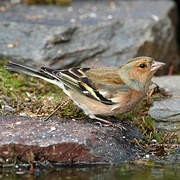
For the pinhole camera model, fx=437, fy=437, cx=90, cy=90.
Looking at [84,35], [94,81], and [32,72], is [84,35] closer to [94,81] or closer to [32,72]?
[32,72]

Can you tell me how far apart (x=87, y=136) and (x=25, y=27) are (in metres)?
3.38

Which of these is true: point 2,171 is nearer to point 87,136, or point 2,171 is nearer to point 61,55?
point 87,136

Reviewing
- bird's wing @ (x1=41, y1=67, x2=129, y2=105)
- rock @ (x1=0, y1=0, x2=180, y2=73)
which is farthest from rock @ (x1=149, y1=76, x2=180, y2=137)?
rock @ (x1=0, y1=0, x2=180, y2=73)

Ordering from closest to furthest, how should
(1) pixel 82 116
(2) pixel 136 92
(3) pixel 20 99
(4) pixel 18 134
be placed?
(4) pixel 18 134 → (2) pixel 136 92 → (1) pixel 82 116 → (3) pixel 20 99

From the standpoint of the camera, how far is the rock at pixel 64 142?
4852 millimetres

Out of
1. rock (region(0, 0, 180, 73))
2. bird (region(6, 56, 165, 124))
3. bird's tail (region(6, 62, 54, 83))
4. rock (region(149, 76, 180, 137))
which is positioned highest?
rock (region(0, 0, 180, 73))

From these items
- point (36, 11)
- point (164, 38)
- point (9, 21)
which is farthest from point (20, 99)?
point (164, 38)

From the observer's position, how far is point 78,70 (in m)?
5.61

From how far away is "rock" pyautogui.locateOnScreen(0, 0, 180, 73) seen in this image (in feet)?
24.9

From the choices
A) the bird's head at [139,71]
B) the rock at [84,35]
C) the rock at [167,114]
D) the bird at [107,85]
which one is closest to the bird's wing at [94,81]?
the bird at [107,85]

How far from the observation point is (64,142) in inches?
193

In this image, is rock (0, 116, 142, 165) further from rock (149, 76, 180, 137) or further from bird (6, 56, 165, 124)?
rock (149, 76, 180, 137)

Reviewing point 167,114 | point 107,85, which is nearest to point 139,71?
point 107,85

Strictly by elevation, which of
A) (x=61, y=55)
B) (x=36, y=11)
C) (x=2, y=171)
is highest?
(x=36, y=11)
